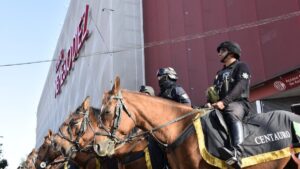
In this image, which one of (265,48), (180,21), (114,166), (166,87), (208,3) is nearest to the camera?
(166,87)

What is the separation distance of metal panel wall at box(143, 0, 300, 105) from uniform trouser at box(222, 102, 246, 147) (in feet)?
18.1

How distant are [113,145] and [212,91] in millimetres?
1661

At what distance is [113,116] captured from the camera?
531cm

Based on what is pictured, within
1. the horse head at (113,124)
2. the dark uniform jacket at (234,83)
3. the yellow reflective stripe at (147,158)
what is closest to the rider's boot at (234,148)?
the dark uniform jacket at (234,83)

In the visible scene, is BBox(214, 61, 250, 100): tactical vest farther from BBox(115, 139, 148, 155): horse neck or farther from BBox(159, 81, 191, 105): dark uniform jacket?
BBox(115, 139, 148, 155): horse neck

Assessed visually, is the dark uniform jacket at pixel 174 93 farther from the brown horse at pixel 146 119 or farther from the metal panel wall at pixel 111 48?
the metal panel wall at pixel 111 48

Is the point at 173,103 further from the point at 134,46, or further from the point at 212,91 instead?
the point at 134,46

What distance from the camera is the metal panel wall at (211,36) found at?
1021cm

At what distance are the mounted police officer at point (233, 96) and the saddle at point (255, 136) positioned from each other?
11 centimetres

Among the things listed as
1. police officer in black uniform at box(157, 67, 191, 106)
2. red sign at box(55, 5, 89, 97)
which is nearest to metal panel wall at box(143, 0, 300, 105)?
police officer in black uniform at box(157, 67, 191, 106)

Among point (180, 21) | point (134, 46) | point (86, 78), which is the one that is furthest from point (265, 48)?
point (86, 78)

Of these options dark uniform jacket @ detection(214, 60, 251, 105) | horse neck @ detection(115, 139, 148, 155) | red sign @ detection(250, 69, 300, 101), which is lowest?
horse neck @ detection(115, 139, 148, 155)

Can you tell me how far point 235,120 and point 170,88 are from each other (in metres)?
2.21

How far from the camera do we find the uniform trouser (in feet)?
15.5
